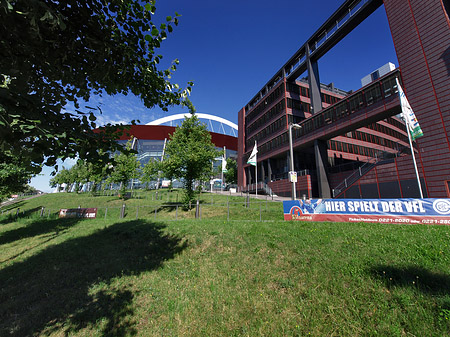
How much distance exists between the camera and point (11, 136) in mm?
2727

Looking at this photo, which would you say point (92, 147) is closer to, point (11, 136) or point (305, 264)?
point (11, 136)

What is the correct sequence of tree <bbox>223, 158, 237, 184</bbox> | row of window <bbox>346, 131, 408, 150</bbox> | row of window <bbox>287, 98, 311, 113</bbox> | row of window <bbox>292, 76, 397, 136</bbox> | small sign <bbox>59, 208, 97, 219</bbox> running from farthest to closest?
tree <bbox>223, 158, 237, 184</bbox> → row of window <bbox>287, 98, 311, 113</bbox> → row of window <bbox>346, 131, 408, 150</bbox> → row of window <bbox>292, 76, 397, 136</bbox> → small sign <bbox>59, 208, 97, 219</bbox>

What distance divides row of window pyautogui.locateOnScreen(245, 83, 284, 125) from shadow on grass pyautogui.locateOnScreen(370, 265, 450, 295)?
3952 centimetres

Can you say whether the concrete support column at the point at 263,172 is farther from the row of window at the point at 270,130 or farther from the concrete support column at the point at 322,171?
the concrete support column at the point at 322,171

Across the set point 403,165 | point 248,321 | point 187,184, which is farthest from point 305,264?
point 403,165

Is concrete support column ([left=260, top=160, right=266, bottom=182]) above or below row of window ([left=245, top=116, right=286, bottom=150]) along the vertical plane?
below

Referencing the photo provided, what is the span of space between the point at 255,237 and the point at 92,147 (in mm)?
6493

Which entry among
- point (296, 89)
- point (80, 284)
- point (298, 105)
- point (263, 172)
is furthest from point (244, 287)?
point (296, 89)

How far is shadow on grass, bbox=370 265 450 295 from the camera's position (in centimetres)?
384

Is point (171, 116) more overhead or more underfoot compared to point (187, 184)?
more overhead

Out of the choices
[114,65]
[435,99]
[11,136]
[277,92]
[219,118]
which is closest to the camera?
[11,136]

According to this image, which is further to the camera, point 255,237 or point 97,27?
point 255,237

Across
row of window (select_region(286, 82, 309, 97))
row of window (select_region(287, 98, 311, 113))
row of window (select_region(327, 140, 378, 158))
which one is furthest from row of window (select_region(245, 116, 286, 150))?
row of window (select_region(327, 140, 378, 158))

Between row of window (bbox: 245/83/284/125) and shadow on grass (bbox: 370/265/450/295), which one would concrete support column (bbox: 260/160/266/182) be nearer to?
row of window (bbox: 245/83/284/125)
